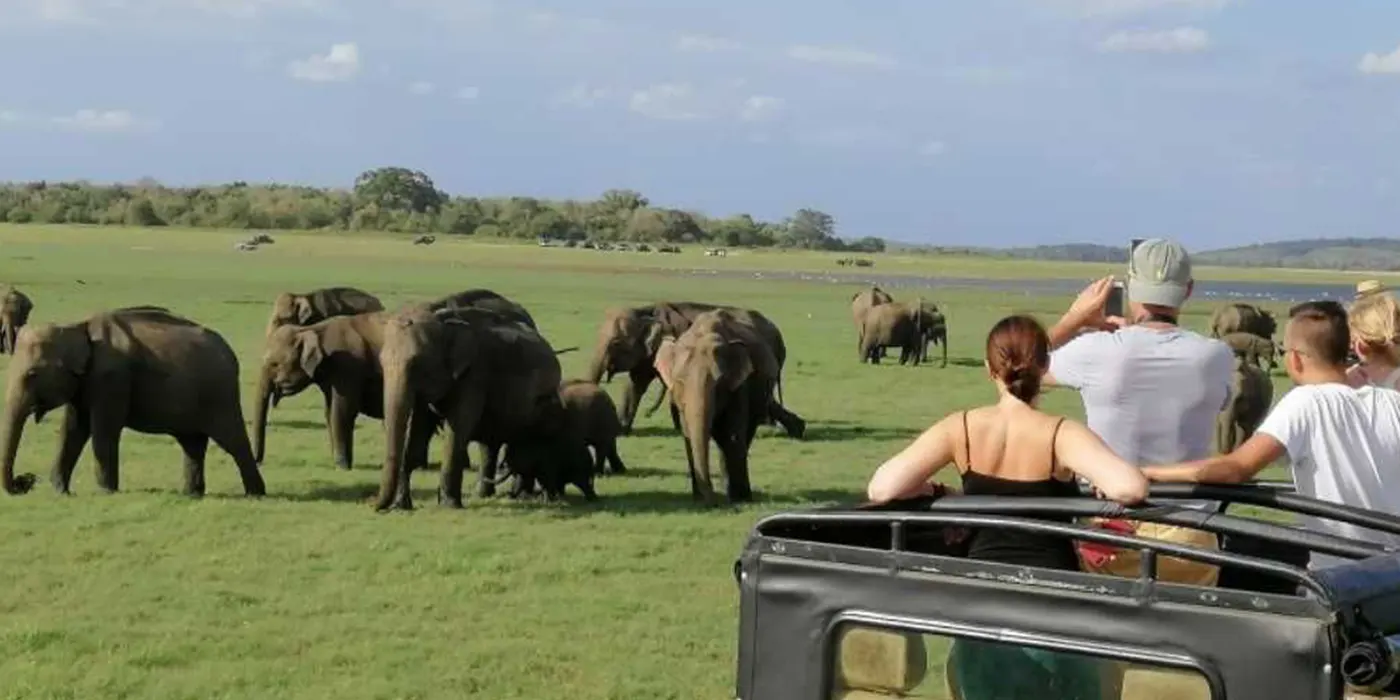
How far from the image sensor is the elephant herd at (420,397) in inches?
602

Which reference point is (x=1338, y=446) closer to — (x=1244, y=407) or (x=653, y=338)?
(x=1244, y=407)

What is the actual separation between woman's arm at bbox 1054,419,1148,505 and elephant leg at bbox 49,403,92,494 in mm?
12236

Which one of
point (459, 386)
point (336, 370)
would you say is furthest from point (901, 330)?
point (459, 386)

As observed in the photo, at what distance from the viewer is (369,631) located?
10203mm

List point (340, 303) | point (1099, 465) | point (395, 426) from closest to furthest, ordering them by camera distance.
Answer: point (1099, 465)
point (395, 426)
point (340, 303)

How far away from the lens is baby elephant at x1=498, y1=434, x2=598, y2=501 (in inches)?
644

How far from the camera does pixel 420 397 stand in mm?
15516

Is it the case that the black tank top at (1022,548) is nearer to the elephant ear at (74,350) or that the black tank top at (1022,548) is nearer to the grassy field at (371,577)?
the grassy field at (371,577)

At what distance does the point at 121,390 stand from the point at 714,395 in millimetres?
4973

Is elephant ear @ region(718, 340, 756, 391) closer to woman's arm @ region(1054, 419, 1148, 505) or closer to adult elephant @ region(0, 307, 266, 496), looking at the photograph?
adult elephant @ region(0, 307, 266, 496)

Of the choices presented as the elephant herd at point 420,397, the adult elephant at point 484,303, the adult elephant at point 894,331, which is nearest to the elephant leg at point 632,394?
the adult elephant at point 484,303

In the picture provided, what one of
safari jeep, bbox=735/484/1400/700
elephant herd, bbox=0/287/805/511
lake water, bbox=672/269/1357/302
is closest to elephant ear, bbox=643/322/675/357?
elephant herd, bbox=0/287/805/511

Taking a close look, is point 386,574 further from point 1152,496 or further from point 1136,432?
point 1152,496

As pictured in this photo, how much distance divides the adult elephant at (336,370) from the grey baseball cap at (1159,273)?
12.0m
